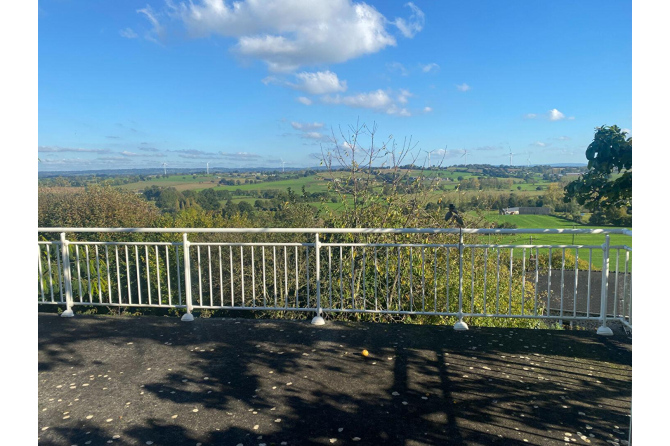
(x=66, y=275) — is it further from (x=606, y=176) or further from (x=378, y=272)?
(x=606, y=176)

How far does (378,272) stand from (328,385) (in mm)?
4219

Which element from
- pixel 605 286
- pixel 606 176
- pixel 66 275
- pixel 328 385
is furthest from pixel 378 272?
pixel 606 176

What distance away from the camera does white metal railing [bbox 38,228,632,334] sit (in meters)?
4.54

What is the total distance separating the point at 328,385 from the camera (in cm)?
337

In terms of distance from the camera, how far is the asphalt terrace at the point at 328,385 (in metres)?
2.72

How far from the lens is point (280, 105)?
95.9 ft

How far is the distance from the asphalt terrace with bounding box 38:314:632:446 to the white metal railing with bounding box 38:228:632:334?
41 centimetres

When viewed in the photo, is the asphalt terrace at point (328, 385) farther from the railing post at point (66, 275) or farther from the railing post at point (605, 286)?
the railing post at point (66, 275)

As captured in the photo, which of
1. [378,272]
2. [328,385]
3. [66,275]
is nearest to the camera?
[328,385]

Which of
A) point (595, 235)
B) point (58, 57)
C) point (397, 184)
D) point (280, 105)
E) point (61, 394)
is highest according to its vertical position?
point (58, 57)

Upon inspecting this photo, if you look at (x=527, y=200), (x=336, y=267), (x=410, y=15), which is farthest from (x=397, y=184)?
(x=410, y=15)

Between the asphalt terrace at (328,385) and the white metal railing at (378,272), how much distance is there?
407 millimetres

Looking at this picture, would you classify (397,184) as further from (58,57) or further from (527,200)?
(58,57)

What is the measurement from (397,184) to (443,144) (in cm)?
110
